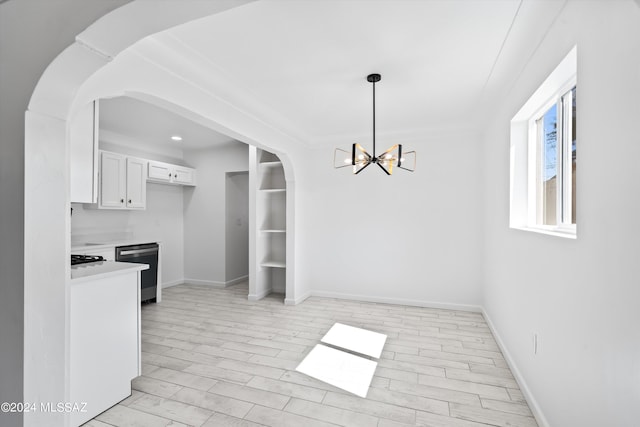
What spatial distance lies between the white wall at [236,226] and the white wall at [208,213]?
11 cm

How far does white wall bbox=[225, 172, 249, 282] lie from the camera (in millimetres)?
5848

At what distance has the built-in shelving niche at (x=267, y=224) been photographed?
479 cm

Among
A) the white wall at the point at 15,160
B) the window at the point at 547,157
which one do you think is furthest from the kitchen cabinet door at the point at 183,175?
the window at the point at 547,157

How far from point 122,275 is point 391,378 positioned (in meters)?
2.26

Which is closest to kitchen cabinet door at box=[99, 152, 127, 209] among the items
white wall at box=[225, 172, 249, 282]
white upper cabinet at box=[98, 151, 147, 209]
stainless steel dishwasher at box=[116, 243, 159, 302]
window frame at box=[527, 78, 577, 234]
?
white upper cabinet at box=[98, 151, 147, 209]

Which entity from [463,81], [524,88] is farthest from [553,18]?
[463,81]

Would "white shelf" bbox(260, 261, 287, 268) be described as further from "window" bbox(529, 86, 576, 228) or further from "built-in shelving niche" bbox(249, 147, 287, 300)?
"window" bbox(529, 86, 576, 228)

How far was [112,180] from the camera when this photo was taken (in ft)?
14.3

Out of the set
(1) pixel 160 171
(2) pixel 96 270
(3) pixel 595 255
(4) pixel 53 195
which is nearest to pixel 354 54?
(3) pixel 595 255

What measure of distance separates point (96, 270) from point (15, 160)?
962 mm

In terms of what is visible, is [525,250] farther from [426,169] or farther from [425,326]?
[426,169]

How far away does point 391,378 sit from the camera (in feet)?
8.06

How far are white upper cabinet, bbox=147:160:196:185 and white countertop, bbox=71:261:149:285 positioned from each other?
291 cm

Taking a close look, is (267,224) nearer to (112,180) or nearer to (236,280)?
(236,280)
